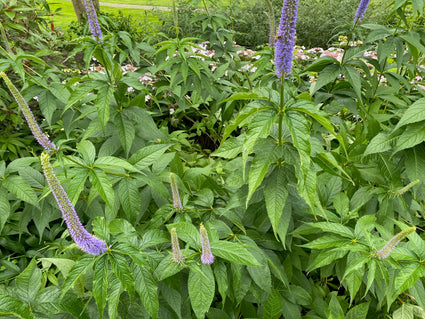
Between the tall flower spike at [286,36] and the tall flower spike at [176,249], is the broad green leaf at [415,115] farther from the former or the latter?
the tall flower spike at [176,249]

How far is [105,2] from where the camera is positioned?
1988 cm

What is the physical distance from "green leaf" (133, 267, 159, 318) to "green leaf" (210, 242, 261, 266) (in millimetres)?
319

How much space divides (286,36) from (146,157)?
107cm

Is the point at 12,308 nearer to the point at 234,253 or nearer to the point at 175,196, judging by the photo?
the point at 175,196

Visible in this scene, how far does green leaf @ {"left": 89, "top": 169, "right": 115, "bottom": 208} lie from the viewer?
4.98 ft

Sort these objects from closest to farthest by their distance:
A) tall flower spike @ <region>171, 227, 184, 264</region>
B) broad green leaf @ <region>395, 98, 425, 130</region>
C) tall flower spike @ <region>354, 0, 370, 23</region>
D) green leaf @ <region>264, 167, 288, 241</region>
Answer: tall flower spike @ <region>171, 227, 184, 264</region>
green leaf @ <region>264, 167, 288, 241</region>
broad green leaf @ <region>395, 98, 425, 130</region>
tall flower spike @ <region>354, 0, 370, 23</region>

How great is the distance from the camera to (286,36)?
4.38 ft

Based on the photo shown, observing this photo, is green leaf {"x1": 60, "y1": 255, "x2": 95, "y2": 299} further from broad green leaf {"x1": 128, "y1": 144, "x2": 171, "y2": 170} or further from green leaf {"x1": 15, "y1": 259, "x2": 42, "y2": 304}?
broad green leaf {"x1": 128, "y1": 144, "x2": 171, "y2": 170}

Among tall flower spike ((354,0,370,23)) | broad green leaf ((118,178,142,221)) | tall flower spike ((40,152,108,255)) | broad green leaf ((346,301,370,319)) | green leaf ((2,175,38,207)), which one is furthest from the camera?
tall flower spike ((354,0,370,23))

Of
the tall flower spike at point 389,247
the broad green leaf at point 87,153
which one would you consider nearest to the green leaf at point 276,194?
the tall flower spike at point 389,247

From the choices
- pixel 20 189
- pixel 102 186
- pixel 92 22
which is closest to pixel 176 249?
pixel 102 186

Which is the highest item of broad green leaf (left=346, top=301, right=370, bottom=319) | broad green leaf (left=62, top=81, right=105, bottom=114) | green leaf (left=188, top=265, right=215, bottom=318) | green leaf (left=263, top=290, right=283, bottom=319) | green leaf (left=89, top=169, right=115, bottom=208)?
broad green leaf (left=62, top=81, right=105, bottom=114)

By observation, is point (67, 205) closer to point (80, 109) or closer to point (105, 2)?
point (80, 109)

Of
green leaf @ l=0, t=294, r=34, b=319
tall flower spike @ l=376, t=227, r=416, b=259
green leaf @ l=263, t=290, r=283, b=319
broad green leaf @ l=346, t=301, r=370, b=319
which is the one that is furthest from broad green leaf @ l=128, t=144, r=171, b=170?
broad green leaf @ l=346, t=301, r=370, b=319
